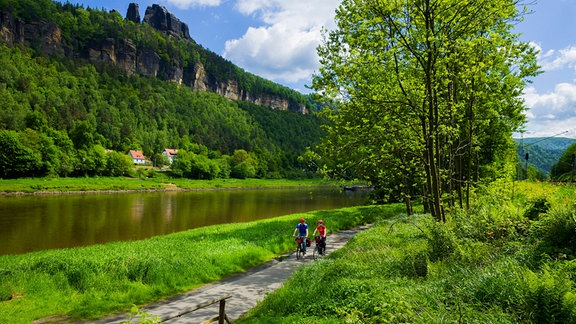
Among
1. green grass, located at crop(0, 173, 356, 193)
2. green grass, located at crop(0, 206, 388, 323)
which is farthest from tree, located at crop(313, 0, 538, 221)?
green grass, located at crop(0, 173, 356, 193)

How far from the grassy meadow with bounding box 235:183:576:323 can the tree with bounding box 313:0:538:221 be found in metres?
2.46

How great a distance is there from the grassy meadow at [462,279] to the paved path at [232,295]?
1.46 meters

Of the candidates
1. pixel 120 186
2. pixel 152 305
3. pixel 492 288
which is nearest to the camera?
pixel 492 288

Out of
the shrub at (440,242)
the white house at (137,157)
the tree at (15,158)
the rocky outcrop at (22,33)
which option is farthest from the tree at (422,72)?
the rocky outcrop at (22,33)

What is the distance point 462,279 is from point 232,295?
24.9 feet

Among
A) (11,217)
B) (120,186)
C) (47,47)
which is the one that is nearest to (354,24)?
(11,217)

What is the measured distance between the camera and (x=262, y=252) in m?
18.6

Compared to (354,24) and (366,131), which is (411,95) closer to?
(366,131)

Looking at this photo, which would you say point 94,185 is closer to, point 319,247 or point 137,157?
point 137,157

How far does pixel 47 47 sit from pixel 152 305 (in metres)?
239

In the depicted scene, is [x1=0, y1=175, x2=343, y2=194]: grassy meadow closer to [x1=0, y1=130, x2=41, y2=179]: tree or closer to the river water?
[x1=0, y1=130, x2=41, y2=179]: tree

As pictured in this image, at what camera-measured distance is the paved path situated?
413 inches

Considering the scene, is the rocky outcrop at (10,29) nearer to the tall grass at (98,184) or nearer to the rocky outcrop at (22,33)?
the rocky outcrop at (22,33)

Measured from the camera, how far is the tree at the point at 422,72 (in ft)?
34.9
